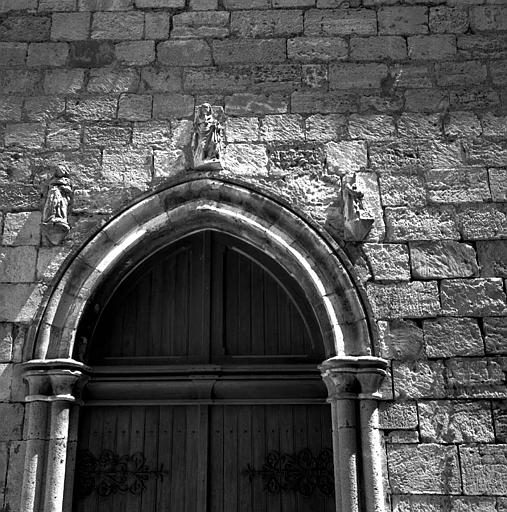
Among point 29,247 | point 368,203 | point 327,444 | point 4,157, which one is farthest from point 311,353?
point 4,157

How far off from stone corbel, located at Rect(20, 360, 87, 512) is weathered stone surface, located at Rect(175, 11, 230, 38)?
2366 millimetres

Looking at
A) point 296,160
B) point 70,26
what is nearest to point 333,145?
point 296,160

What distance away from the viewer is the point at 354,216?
414 cm

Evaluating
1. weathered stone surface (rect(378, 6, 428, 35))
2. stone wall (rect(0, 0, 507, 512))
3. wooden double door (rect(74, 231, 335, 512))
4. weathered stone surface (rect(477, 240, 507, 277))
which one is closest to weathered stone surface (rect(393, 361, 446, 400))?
stone wall (rect(0, 0, 507, 512))

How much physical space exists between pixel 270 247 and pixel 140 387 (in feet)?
3.91

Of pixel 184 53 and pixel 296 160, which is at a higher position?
pixel 184 53

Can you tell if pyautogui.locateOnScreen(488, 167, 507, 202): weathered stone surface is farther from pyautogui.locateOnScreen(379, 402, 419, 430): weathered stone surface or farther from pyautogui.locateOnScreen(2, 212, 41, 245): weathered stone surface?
pyautogui.locateOnScreen(2, 212, 41, 245): weathered stone surface

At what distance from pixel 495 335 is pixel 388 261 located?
2.49 feet

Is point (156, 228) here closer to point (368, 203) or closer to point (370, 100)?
point (368, 203)

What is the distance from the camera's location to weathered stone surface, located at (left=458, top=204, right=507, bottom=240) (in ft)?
13.7

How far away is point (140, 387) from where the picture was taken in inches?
164

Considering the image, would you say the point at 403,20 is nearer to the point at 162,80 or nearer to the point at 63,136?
the point at 162,80

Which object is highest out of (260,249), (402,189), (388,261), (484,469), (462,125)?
(462,125)

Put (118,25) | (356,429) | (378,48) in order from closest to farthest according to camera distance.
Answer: (356,429)
(378,48)
(118,25)
